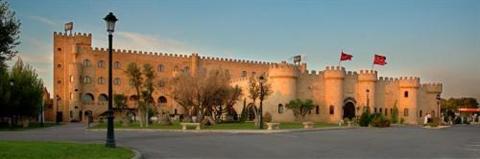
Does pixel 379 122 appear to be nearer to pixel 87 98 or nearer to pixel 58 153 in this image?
pixel 58 153

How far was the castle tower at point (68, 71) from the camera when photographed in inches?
3211

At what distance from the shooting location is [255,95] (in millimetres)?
58406

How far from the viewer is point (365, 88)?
75188mm

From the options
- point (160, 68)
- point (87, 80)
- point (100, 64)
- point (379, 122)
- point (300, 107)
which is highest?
point (100, 64)

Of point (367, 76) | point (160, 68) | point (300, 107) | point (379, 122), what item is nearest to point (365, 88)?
point (367, 76)

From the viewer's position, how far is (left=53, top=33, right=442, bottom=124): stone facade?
2785 inches

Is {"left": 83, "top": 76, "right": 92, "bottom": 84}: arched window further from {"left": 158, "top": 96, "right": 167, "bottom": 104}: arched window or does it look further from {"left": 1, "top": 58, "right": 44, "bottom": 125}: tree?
{"left": 1, "top": 58, "right": 44, "bottom": 125}: tree

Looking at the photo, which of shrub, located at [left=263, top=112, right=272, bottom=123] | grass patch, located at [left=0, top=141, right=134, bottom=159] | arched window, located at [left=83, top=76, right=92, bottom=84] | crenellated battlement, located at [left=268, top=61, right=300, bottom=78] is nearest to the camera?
grass patch, located at [left=0, top=141, right=134, bottom=159]

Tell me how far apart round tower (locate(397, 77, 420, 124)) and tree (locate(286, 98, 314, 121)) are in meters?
17.9

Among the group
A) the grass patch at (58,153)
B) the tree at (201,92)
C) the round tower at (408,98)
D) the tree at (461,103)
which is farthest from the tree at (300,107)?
the tree at (461,103)

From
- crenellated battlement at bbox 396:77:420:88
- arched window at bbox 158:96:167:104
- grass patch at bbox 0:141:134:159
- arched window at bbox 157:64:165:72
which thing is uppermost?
arched window at bbox 157:64:165:72

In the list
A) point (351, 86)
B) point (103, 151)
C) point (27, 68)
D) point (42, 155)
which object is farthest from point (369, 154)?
point (351, 86)

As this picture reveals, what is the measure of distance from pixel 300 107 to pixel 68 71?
121 ft

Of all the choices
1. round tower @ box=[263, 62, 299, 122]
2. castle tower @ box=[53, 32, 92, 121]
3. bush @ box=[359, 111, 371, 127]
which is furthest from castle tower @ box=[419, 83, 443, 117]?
castle tower @ box=[53, 32, 92, 121]
